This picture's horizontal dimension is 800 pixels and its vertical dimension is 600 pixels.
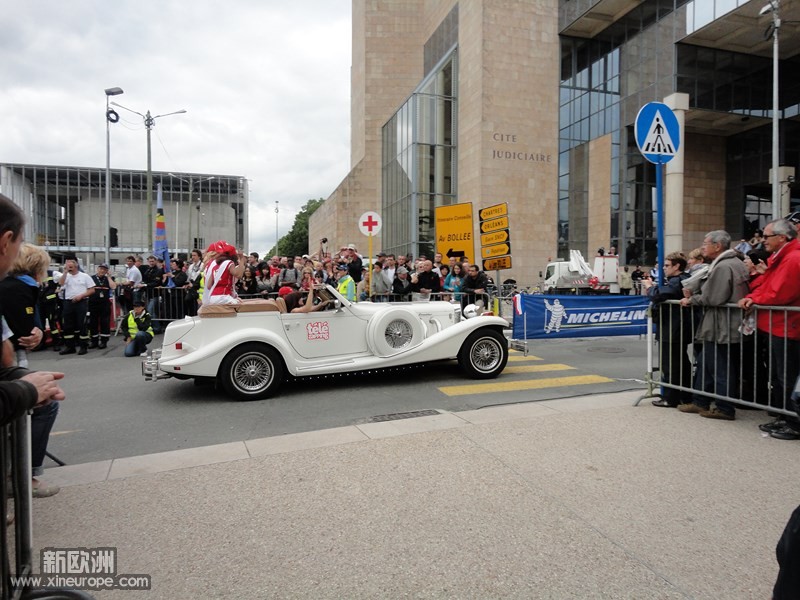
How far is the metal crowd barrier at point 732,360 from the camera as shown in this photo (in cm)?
491

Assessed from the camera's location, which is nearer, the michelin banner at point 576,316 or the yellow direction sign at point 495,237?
the michelin banner at point 576,316

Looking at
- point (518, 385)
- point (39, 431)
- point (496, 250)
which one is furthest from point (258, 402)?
point (496, 250)

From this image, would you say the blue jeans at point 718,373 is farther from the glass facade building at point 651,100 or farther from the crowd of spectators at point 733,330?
the glass facade building at point 651,100

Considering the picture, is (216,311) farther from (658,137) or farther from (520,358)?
(658,137)

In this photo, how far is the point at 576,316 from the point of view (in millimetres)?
11688

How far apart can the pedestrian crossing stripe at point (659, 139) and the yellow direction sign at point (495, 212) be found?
624cm

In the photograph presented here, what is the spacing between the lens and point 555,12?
28500 millimetres

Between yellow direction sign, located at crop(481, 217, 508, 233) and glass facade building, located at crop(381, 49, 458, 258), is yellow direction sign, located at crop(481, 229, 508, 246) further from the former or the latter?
glass facade building, located at crop(381, 49, 458, 258)

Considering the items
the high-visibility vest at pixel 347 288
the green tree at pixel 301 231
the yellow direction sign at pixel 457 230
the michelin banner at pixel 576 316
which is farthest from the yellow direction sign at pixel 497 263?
the green tree at pixel 301 231

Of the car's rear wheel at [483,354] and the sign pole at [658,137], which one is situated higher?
the sign pole at [658,137]

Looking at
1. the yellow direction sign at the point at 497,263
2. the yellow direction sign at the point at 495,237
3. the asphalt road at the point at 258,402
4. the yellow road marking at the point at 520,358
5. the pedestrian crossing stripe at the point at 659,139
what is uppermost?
the pedestrian crossing stripe at the point at 659,139

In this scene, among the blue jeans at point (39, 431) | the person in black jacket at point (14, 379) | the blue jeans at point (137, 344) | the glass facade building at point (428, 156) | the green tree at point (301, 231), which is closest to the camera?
the person in black jacket at point (14, 379)

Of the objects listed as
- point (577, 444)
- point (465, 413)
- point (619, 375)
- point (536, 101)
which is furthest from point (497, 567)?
point (536, 101)

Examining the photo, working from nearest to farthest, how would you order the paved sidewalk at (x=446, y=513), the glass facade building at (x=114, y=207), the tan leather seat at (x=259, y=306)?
the paved sidewalk at (x=446, y=513), the tan leather seat at (x=259, y=306), the glass facade building at (x=114, y=207)
